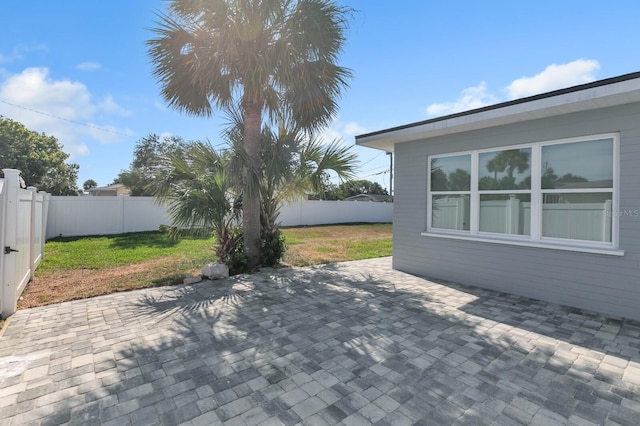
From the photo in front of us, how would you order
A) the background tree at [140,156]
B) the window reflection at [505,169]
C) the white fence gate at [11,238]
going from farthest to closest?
1. the background tree at [140,156]
2. the window reflection at [505,169]
3. the white fence gate at [11,238]

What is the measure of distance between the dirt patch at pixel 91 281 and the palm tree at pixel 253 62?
2069 millimetres

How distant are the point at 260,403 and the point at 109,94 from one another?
1501cm

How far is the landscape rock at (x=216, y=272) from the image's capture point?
20.2 ft

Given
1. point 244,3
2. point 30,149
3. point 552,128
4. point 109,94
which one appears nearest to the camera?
point 552,128

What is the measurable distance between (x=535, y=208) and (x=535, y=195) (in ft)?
0.73

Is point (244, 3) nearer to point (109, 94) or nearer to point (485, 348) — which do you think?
point (485, 348)

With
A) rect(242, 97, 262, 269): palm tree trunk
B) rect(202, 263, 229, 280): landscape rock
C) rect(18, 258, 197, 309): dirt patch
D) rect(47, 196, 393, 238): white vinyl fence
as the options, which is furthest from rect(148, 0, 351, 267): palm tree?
rect(47, 196, 393, 238): white vinyl fence

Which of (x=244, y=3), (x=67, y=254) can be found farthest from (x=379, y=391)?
(x=67, y=254)

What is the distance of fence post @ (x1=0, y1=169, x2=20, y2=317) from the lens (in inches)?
152

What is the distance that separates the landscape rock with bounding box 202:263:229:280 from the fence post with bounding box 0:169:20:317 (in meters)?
2.78

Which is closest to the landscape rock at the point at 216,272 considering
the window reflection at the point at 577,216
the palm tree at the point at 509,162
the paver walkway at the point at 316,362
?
the paver walkway at the point at 316,362

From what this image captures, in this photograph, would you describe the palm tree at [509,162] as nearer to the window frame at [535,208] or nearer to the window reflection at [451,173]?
the window frame at [535,208]

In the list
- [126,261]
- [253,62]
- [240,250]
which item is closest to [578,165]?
[253,62]

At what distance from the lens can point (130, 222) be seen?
46.5 feet
